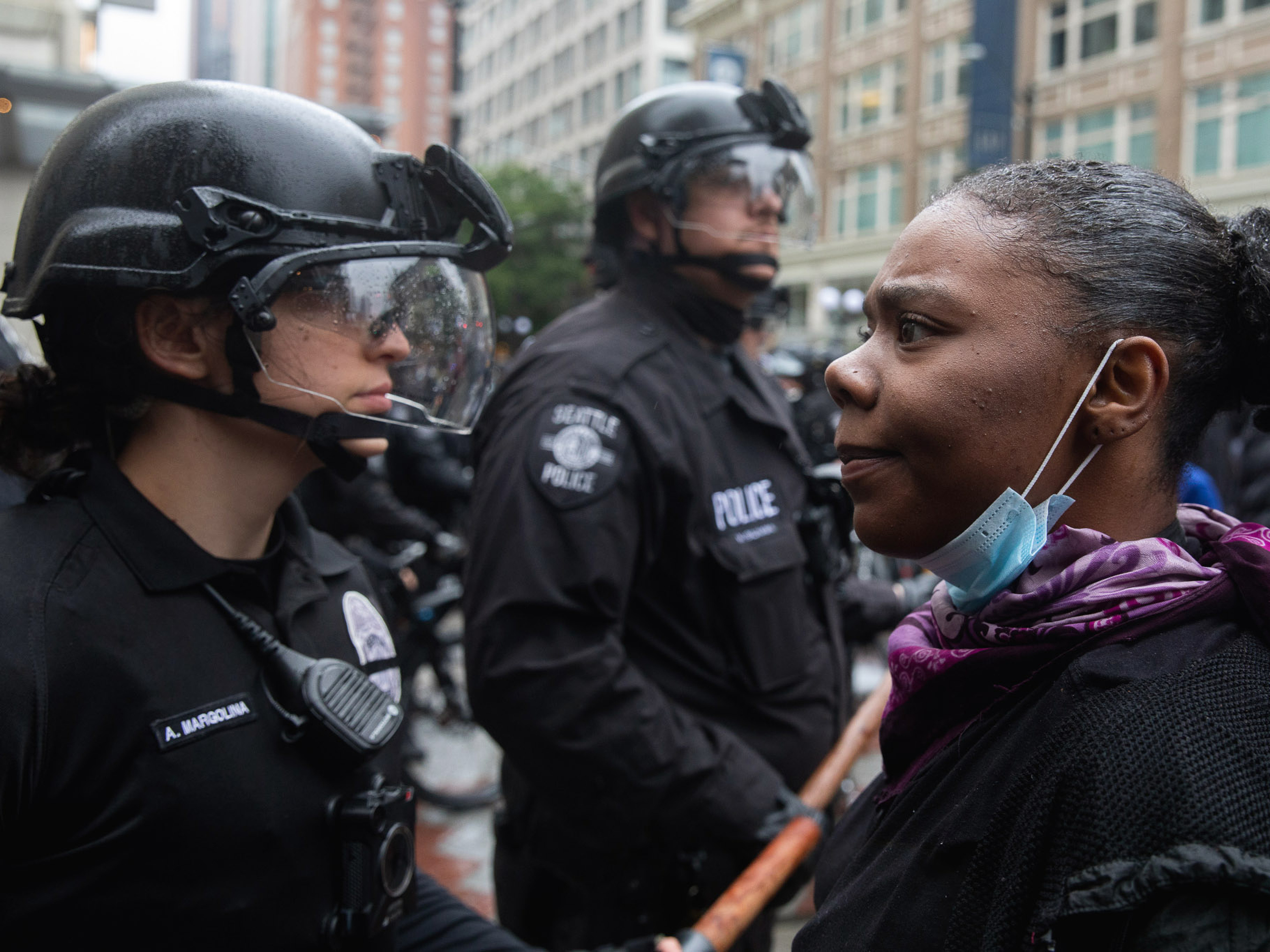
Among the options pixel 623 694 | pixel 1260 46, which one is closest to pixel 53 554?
pixel 623 694

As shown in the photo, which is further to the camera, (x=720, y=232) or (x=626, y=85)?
(x=626, y=85)

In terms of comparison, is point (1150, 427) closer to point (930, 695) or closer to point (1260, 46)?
point (930, 695)

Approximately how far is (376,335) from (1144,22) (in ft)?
90.5

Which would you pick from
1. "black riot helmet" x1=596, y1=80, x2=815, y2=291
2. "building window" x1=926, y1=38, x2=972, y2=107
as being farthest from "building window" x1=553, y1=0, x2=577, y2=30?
"black riot helmet" x1=596, y1=80, x2=815, y2=291

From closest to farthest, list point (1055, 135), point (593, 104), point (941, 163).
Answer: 1. point (1055, 135)
2. point (941, 163)
3. point (593, 104)

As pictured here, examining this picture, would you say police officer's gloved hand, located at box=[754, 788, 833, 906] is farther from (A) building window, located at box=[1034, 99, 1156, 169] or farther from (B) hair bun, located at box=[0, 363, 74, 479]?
(A) building window, located at box=[1034, 99, 1156, 169]

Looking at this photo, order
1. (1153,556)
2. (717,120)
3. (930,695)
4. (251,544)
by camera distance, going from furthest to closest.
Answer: (717,120) < (251,544) < (930,695) < (1153,556)

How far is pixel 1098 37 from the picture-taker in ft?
83.1

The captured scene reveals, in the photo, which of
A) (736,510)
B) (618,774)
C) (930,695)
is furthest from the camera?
(736,510)

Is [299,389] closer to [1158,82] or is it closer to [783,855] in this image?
[783,855]

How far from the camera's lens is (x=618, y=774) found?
83.7 inches

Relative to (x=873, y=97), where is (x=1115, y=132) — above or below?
below

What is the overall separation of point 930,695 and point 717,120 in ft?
6.65

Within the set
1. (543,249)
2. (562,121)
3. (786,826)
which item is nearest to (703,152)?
(786,826)
